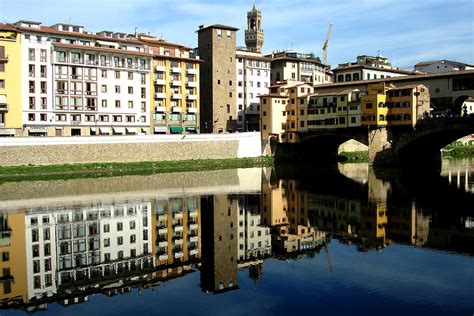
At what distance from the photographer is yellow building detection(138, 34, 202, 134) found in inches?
3059

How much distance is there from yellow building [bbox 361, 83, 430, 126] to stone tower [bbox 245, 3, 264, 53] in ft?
256

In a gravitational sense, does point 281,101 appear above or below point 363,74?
below

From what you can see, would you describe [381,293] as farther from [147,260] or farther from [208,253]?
[147,260]

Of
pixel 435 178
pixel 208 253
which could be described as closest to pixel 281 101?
pixel 435 178

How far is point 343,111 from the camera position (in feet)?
245

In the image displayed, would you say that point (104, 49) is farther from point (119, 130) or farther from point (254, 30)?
point (254, 30)

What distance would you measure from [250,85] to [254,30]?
5984 cm

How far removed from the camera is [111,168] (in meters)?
62.1

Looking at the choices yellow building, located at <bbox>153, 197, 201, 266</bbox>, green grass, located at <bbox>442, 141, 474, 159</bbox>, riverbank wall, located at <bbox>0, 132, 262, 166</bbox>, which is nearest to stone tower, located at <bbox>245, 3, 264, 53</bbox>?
green grass, located at <bbox>442, 141, 474, 159</bbox>

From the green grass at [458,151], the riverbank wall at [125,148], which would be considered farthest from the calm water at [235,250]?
the green grass at [458,151]

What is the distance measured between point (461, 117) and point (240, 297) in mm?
53844

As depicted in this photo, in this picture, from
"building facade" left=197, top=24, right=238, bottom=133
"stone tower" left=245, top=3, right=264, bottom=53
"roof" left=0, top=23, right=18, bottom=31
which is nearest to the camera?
"roof" left=0, top=23, right=18, bottom=31

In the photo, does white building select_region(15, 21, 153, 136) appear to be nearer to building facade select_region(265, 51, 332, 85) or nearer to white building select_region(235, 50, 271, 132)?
white building select_region(235, 50, 271, 132)

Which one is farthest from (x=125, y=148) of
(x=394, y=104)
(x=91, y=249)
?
(x=91, y=249)
